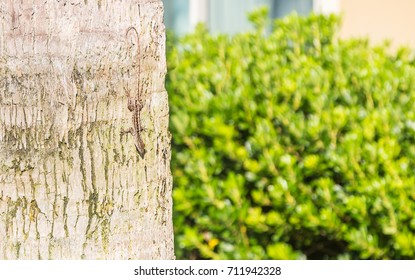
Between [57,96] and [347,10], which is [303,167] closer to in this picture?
[57,96]

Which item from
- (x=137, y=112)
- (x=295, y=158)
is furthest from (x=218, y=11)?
(x=137, y=112)

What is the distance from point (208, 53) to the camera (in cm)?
538

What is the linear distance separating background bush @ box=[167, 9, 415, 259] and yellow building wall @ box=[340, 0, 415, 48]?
206 cm

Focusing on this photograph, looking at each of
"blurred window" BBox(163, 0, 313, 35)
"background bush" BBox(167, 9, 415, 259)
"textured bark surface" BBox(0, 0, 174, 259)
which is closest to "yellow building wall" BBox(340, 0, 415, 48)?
"blurred window" BBox(163, 0, 313, 35)

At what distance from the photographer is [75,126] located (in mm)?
2230

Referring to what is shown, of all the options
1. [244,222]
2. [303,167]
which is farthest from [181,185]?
[303,167]

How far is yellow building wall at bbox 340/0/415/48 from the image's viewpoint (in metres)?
7.08

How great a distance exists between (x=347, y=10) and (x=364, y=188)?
3318mm

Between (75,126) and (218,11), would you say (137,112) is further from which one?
(218,11)

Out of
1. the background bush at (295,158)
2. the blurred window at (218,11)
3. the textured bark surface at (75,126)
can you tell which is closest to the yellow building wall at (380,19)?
the blurred window at (218,11)

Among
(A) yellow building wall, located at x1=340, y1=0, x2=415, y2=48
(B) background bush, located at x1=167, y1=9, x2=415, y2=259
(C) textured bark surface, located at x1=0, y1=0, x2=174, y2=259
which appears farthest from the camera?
(A) yellow building wall, located at x1=340, y1=0, x2=415, y2=48

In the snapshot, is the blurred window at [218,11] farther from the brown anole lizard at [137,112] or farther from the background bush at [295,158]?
the brown anole lizard at [137,112]

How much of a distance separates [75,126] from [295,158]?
2404 millimetres

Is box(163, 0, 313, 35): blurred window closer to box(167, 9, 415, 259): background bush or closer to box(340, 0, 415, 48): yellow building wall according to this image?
box(340, 0, 415, 48): yellow building wall
